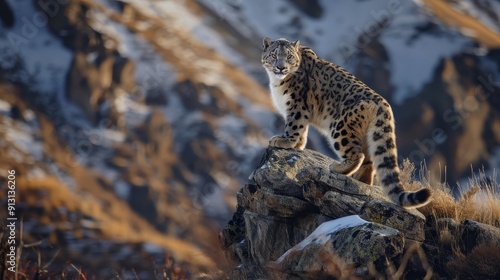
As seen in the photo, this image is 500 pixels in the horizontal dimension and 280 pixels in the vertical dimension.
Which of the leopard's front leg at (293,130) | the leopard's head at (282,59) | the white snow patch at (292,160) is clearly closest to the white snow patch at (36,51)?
the leopard's head at (282,59)

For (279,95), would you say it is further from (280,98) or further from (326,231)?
(326,231)

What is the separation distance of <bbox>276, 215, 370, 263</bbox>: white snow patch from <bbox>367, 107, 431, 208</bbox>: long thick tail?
2.14 feet

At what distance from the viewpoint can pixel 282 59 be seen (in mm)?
12273

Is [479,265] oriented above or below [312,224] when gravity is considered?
above

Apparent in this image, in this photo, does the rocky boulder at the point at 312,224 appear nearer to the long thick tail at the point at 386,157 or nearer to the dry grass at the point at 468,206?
the long thick tail at the point at 386,157

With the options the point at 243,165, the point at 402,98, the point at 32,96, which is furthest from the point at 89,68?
the point at 402,98

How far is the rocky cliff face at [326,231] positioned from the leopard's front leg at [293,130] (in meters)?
0.20

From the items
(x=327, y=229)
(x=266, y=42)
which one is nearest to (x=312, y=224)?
(x=327, y=229)

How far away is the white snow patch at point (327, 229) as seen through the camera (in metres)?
9.92

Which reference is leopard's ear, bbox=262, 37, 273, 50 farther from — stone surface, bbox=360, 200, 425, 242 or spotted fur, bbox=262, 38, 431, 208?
stone surface, bbox=360, 200, 425, 242

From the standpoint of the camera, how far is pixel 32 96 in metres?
56.3

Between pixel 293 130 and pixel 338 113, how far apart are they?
1012 mm

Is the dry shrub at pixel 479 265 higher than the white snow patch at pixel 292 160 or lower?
higher

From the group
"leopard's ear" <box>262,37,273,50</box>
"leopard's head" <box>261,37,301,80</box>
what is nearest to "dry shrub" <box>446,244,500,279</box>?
"leopard's head" <box>261,37,301,80</box>
